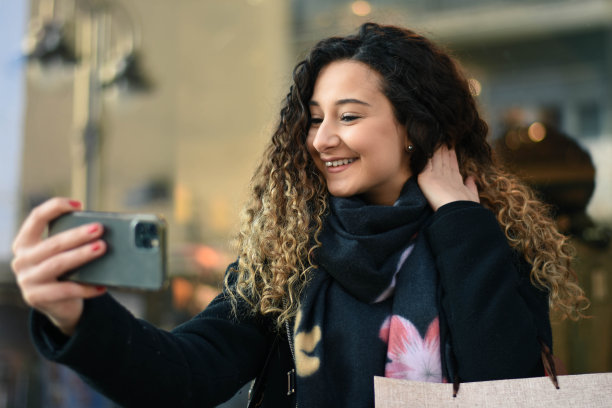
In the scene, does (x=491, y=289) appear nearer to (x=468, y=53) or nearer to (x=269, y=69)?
(x=468, y=53)

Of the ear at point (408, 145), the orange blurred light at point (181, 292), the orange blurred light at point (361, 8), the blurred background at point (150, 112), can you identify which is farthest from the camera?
the orange blurred light at point (181, 292)

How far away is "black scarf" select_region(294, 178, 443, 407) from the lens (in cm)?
130

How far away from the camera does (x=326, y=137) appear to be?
146 cm

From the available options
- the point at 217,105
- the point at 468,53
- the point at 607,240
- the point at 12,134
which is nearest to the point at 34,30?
the point at 12,134

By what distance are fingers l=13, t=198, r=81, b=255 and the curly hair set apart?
1.93ft

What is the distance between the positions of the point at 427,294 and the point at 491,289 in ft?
0.46

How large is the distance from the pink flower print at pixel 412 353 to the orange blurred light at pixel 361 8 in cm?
243

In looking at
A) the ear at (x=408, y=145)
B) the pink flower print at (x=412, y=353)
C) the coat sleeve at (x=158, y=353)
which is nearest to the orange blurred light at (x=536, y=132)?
the ear at (x=408, y=145)

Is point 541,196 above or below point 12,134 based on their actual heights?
below

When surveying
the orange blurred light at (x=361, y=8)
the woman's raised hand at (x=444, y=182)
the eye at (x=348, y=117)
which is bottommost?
the woman's raised hand at (x=444, y=182)

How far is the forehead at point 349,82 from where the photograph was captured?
1478mm

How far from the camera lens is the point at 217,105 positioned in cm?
396

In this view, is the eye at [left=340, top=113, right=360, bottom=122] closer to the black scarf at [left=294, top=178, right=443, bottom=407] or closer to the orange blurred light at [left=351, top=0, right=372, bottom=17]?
the black scarf at [left=294, top=178, right=443, bottom=407]

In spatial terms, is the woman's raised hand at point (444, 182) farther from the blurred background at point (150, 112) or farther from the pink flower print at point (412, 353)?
the blurred background at point (150, 112)
